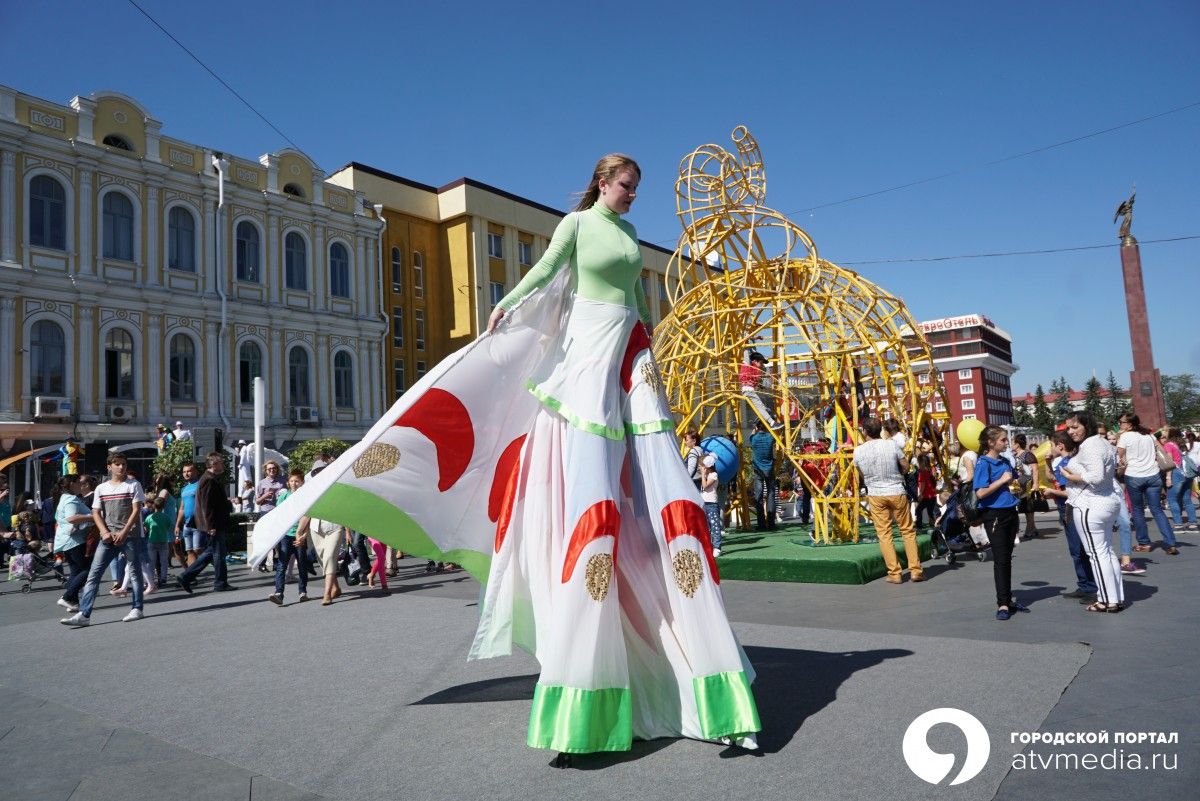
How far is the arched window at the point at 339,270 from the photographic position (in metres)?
31.3

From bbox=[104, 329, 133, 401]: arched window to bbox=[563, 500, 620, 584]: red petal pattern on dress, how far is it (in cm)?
2534

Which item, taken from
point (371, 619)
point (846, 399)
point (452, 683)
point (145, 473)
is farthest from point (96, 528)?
point (145, 473)

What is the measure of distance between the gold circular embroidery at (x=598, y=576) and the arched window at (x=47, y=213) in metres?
25.4

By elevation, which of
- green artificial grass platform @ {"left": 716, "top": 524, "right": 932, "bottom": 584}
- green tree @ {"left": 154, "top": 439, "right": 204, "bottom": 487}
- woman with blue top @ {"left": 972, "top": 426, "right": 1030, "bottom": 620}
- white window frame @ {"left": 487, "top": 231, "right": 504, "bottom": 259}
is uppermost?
white window frame @ {"left": 487, "top": 231, "right": 504, "bottom": 259}

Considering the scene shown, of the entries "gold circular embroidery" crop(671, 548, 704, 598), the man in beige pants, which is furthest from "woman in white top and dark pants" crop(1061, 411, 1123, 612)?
"gold circular embroidery" crop(671, 548, 704, 598)

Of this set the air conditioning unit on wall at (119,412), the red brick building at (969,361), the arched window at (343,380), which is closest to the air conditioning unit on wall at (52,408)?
the air conditioning unit on wall at (119,412)

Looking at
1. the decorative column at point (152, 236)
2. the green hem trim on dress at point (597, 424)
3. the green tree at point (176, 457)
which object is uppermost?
the decorative column at point (152, 236)

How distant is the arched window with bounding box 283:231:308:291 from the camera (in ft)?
97.0

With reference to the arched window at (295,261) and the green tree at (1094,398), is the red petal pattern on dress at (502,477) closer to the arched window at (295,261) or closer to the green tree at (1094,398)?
the arched window at (295,261)

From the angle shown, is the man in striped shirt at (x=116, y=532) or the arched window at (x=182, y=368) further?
the arched window at (x=182, y=368)

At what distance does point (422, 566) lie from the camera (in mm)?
12000

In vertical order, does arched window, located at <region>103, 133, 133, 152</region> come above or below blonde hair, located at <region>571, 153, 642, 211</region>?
above

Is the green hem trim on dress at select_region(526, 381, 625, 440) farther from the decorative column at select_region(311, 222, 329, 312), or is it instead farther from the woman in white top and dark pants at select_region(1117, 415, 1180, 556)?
the decorative column at select_region(311, 222, 329, 312)

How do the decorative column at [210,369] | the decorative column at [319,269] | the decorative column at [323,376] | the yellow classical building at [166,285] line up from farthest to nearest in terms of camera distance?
the decorative column at [319,269] < the decorative column at [323,376] < the decorative column at [210,369] < the yellow classical building at [166,285]
